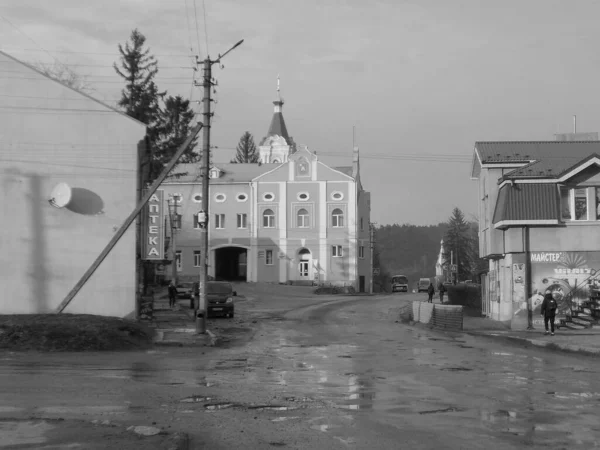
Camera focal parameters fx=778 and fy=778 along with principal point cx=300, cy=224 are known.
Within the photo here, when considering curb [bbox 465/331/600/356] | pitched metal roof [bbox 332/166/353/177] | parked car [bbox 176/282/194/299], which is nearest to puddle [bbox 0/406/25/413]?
curb [bbox 465/331/600/356]

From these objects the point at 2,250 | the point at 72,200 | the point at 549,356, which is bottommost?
the point at 549,356

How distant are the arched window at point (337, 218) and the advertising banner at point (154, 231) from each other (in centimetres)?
5203

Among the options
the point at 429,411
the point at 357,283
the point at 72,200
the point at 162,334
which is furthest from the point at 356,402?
the point at 357,283

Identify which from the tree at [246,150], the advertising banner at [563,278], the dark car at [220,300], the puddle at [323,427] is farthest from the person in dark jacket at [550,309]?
the tree at [246,150]

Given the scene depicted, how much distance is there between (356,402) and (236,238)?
69.9m

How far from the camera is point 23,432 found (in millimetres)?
9273

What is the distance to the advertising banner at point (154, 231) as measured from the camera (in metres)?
29.6

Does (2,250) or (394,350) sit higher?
(2,250)

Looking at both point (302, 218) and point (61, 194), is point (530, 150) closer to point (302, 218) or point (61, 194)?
point (61, 194)

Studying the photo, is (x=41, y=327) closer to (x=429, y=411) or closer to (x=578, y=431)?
(x=429, y=411)

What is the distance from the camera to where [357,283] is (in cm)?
8156

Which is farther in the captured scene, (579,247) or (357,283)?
(357,283)

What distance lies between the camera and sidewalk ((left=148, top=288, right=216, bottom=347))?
83.9 feet

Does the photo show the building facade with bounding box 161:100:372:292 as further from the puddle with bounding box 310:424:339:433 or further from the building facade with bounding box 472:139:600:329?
the puddle with bounding box 310:424:339:433
